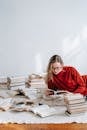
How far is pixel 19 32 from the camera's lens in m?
3.46

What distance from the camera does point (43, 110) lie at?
194 cm

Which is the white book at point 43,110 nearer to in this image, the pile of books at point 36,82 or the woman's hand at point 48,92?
the woman's hand at point 48,92

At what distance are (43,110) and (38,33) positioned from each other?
1719 mm

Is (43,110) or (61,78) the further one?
(61,78)

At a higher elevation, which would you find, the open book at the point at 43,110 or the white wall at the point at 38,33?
the white wall at the point at 38,33

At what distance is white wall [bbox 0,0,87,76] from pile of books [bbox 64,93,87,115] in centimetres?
167

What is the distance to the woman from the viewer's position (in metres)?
2.38

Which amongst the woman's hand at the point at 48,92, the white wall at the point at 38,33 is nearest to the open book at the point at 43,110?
the woman's hand at the point at 48,92

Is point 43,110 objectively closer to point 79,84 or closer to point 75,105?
point 75,105

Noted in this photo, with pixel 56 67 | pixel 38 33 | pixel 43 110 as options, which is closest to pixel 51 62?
pixel 56 67

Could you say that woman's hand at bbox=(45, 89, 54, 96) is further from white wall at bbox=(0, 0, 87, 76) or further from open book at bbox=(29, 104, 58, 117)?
white wall at bbox=(0, 0, 87, 76)

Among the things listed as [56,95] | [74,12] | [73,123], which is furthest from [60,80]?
[74,12]

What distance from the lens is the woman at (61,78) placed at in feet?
7.80

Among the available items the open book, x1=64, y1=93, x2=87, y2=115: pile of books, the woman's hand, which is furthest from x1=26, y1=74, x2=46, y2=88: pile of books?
x1=64, y1=93, x2=87, y2=115: pile of books
